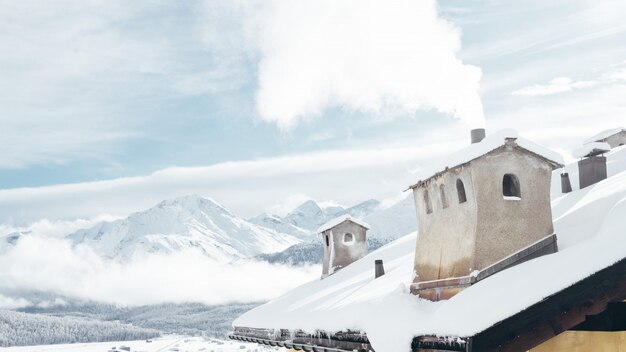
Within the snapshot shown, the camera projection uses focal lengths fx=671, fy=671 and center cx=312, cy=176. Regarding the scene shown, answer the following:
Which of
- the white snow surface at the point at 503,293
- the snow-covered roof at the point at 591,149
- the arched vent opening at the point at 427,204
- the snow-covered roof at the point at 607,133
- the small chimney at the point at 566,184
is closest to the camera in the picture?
the white snow surface at the point at 503,293

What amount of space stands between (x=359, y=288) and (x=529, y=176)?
590 cm

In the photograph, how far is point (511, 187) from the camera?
803 cm

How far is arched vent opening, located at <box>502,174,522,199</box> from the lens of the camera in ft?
26.0

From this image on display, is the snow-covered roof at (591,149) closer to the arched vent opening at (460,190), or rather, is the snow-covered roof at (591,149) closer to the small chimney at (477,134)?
the small chimney at (477,134)

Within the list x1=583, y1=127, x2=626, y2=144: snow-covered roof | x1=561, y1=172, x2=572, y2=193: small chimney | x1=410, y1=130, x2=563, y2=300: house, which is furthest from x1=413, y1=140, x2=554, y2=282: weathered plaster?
x1=583, y1=127, x2=626, y2=144: snow-covered roof

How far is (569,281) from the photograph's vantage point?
18.3ft

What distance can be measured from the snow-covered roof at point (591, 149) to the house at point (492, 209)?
6.19 meters

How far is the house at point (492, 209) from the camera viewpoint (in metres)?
7.64

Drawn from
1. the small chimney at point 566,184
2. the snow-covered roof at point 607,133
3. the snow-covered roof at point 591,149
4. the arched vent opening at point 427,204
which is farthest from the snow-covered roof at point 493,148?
the snow-covered roof at point 607,133

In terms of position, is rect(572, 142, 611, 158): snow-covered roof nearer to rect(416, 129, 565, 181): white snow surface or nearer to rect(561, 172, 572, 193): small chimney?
rect(561, 172, 572, 193): small chimney

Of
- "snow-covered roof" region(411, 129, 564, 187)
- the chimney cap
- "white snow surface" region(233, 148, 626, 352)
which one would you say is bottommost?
"white snow surface" region(233, 148, 626, 352)

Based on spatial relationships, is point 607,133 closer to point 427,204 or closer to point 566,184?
point 566,184

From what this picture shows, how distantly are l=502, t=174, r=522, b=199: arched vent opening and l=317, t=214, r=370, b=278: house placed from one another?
536 inches

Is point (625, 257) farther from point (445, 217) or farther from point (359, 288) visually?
point (359, 288)
